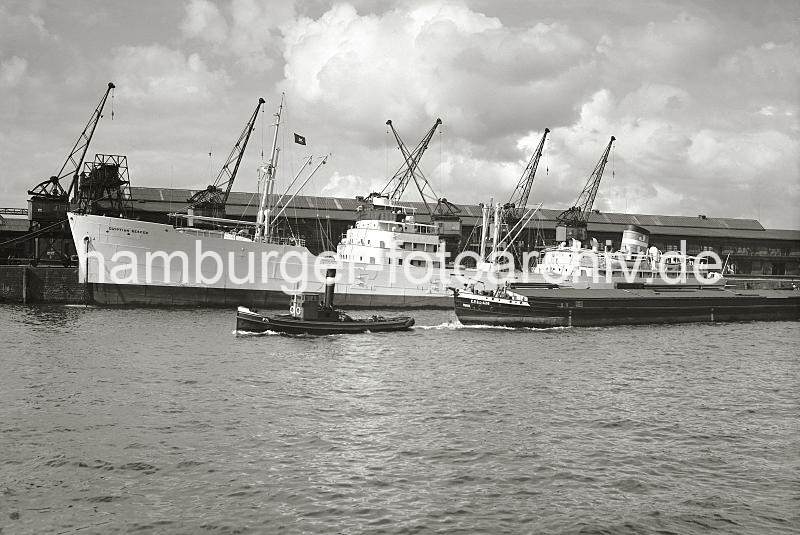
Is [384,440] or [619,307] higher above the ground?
[619,307]

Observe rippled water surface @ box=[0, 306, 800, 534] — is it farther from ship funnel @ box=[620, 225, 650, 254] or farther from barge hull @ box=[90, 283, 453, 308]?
ship funnel @ box=[620, 225, 650, 254]

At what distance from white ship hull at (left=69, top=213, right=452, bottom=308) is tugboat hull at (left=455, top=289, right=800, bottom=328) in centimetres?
1765

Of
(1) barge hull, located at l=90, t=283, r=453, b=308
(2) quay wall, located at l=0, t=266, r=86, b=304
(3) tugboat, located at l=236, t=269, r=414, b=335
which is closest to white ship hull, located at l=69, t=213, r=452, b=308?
(1) barge hull, located at l=90, t=283, r=453, b=308

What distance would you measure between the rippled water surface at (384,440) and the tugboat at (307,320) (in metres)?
3.44

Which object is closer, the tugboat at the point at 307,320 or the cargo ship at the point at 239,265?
the tugboat at the point at 307,320

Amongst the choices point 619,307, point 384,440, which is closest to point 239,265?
point 619,307

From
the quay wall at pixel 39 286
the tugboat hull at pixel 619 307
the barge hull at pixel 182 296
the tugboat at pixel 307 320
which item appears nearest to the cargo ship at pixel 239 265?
the barge hull at pixel 182 296

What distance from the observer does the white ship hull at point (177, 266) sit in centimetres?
5856

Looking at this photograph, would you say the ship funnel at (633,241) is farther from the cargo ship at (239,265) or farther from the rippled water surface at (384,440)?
the rippled water surface at (384,440)

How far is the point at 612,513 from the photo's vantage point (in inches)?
623

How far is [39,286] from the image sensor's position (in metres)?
61.2

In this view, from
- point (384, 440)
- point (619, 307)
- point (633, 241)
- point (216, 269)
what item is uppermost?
point (633, 241)

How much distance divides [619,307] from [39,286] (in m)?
53.0

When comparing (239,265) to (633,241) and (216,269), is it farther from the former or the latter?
(633,241)
